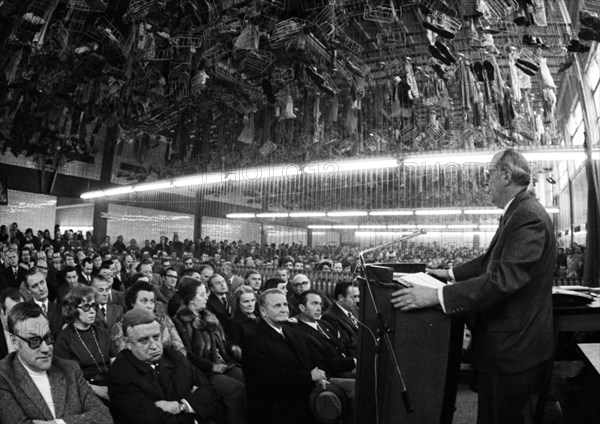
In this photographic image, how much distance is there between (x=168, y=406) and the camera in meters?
2.84

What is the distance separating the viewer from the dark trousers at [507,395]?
6.02 feet

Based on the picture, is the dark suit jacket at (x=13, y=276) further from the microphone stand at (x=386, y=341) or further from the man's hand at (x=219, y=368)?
the microphone stand at (x=386, y=341)

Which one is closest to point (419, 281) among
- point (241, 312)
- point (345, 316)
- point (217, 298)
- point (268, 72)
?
point (241, 312)

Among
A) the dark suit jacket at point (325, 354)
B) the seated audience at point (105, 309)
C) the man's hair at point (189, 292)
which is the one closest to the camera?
the dark suit jacket at point (325, 354)

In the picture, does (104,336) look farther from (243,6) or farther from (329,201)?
(329,201)

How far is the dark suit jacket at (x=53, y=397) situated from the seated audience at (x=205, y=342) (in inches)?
43.2

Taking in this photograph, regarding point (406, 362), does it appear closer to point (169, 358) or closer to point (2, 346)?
point (169, 358)

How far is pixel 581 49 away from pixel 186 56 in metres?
4.55

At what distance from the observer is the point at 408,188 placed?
9594 mm

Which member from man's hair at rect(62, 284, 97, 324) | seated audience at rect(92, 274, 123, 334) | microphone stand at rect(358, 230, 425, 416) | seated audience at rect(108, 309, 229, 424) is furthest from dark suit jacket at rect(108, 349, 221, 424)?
seated audience at rect(92, 274, 123, 334)

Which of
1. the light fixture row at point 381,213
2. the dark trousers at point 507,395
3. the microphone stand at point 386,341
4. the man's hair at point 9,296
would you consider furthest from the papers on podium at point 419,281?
the light fixture row at point 381,213

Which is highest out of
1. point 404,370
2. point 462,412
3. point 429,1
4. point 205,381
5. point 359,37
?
point 359,37

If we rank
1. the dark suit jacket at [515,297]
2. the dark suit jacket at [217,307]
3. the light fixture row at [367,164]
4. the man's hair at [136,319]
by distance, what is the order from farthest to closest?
the light fixture row at [367,164], the dark suit jacket at [217,307], the man's hair at [136,319], the dark suit jacket at [515,297]

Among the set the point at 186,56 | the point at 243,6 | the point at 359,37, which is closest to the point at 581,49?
the point at 243,6
